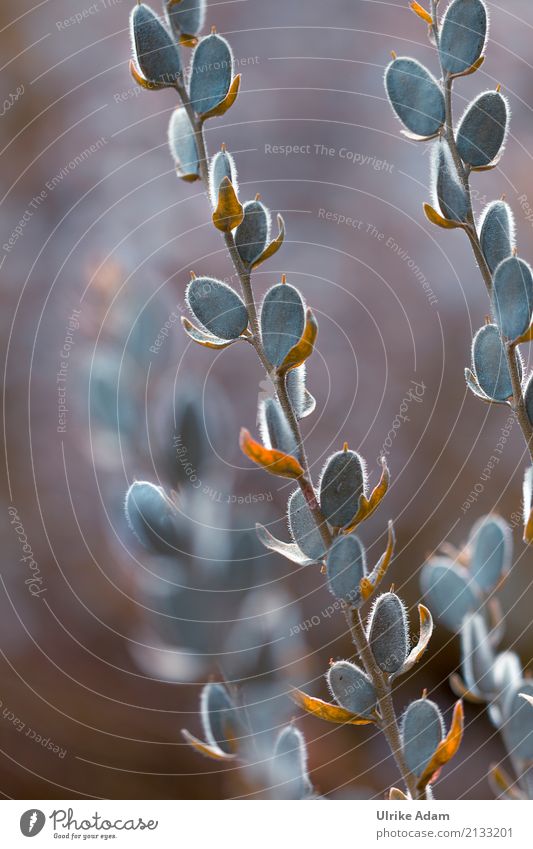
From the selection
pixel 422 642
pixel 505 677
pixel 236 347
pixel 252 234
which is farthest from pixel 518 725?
pixel 236 347

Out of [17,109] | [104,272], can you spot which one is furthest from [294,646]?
[17,109]

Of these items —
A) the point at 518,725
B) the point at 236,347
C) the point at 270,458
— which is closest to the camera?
→ the point at 270,458

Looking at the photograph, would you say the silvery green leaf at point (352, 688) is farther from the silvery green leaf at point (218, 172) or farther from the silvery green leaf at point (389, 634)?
the silvery green leaf at point (218, 172)

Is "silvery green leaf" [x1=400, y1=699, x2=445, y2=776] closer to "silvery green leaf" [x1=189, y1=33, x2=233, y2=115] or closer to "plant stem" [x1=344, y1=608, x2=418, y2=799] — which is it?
"plant stem" [x1=344, y1=608, x2=418, y2=799]

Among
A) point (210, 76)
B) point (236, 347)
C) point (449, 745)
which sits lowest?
point (449, 745)

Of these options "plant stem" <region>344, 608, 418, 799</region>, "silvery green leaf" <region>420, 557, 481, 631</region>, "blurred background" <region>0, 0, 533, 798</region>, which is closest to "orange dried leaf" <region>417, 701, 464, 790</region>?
"plant stem" <region>344, 608, 418, 799</region>

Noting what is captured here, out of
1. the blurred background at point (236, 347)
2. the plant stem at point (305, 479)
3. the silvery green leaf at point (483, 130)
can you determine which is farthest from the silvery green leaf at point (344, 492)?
the blurred background at point (236, 347)

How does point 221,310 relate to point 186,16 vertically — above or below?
below

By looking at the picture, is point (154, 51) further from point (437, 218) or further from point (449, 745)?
point (449, 745)
